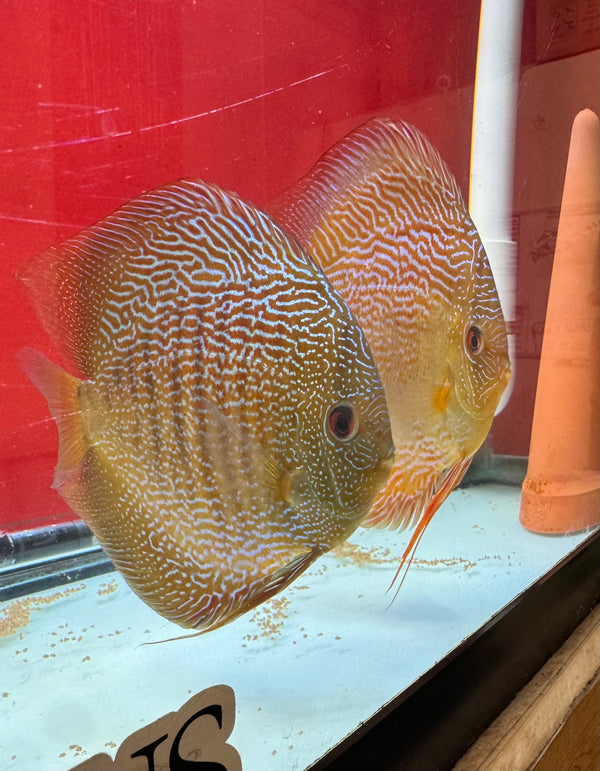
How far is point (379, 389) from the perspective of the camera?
21.1 inches

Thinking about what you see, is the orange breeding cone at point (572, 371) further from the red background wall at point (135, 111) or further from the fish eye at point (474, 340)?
the red background wall at point (135, 111)

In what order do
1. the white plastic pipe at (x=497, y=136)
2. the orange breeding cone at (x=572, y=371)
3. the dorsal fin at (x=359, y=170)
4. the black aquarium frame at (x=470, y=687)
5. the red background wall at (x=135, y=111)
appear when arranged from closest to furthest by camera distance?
1. the red background wall at (x=135, y=111)
2. the dorsal fin at (x=359, y=170)
3. the black aquarium frame at (x=470, y=687)
4. the white plastic pipe at (x=497, y=136)
5. the orange breeding cone at (x=572, y=371)

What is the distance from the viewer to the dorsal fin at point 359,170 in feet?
1.84

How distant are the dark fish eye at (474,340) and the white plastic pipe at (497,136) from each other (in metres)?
0.17

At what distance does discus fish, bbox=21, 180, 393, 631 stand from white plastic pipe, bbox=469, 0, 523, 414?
0.44 m

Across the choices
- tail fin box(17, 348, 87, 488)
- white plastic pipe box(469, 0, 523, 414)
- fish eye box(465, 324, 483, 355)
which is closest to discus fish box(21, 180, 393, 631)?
tail fin box(17, 348, 87, 488)

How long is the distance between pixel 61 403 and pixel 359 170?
0.38 meters

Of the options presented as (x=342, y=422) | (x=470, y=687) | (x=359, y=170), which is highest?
(x=359, y=170)

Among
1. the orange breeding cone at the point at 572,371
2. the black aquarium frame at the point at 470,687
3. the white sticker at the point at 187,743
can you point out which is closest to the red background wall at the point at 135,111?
the white sticker at the point at 187,743

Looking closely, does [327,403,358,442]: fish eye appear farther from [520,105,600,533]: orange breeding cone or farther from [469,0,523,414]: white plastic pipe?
[520,105,600,533]: orange breeding cone

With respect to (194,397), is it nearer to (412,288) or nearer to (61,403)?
(61,403)

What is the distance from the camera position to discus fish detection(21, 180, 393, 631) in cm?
42

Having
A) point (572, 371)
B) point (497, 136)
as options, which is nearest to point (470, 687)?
point (572, 371)

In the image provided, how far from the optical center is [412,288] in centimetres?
64
